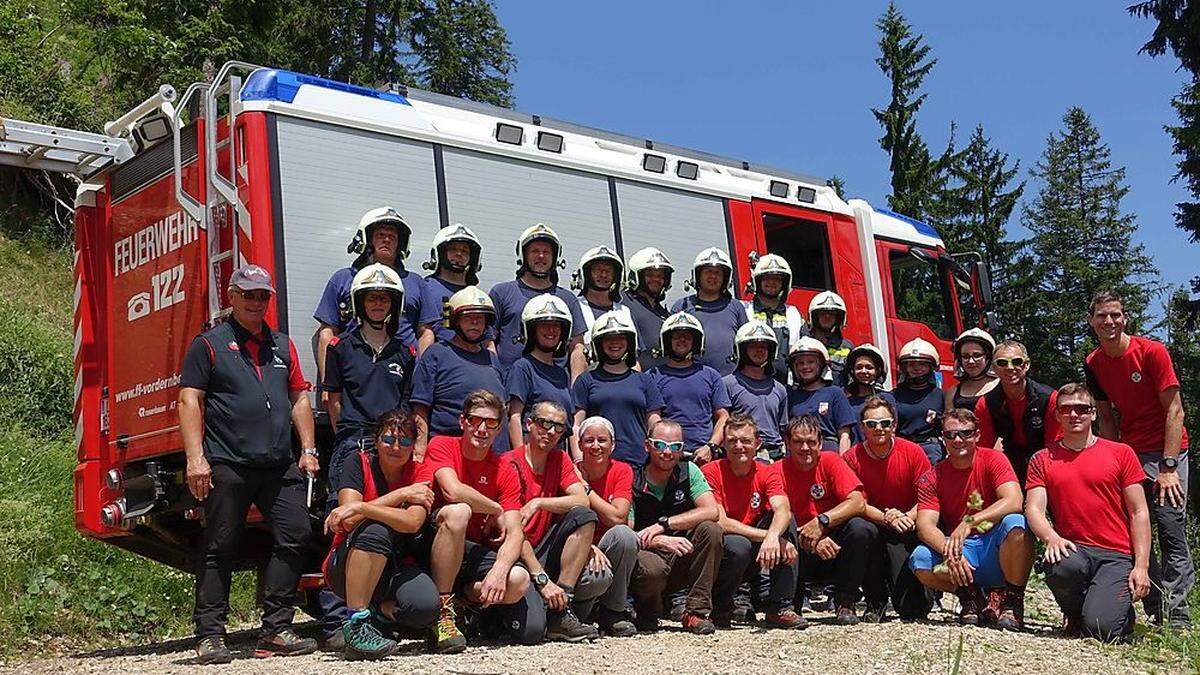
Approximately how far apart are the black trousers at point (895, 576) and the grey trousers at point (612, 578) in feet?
5.54

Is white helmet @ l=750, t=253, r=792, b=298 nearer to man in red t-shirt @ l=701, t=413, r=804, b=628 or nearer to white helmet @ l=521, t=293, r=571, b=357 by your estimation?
man in red t-shirt @ l=701, t=413, r=804, b=628

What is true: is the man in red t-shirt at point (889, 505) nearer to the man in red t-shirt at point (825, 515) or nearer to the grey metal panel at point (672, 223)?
the man in red t-shirt at point (825, 515)

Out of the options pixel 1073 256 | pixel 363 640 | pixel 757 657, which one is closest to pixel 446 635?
pixel 363 640

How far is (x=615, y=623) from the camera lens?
744 cm

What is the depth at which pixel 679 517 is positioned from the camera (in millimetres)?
7680

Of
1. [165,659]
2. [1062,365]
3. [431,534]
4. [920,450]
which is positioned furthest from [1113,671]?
[1062,365]

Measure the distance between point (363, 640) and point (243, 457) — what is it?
4.05 ft

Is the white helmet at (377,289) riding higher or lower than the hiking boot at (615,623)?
higher

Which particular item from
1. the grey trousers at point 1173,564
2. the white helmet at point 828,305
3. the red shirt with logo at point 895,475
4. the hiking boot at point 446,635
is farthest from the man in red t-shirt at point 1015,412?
the hiking boot at point 446,635

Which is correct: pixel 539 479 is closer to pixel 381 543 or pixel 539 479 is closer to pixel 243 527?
pixel 381 543

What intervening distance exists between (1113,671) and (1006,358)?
2402 mm

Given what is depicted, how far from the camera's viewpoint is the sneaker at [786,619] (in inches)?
304

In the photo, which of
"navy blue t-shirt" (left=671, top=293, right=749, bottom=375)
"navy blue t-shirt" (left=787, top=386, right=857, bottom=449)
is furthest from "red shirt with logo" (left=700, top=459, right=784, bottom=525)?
"navy blue t-shirt" (left=671, top=293, right=749, bottom=375)

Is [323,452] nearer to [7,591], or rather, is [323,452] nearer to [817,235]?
[7,591]
